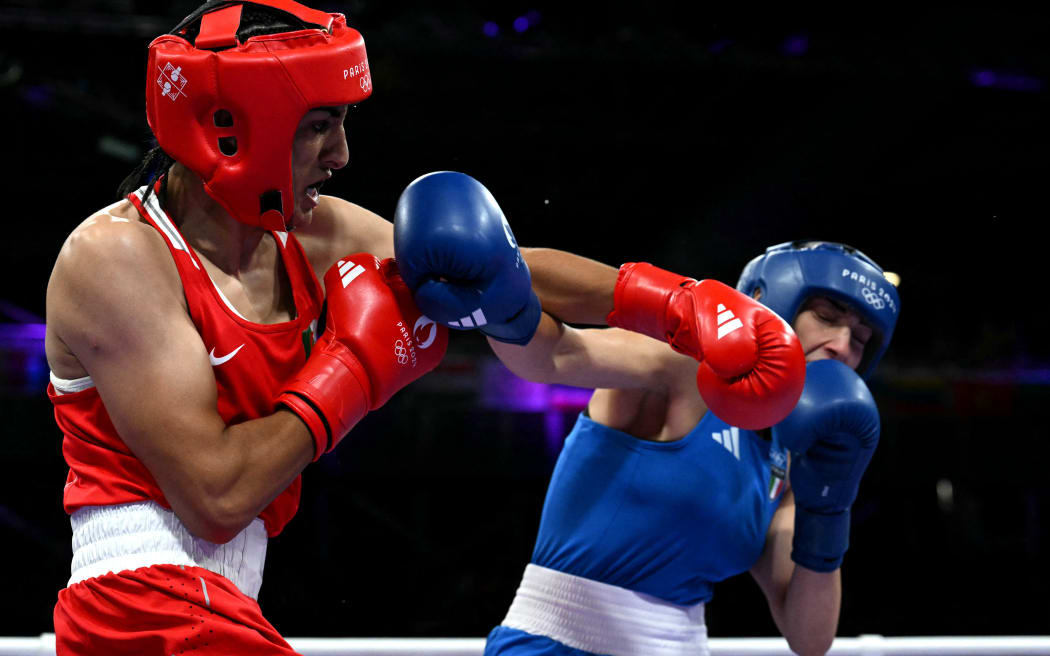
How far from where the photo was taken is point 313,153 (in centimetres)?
155

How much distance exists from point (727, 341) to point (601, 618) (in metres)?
0.69

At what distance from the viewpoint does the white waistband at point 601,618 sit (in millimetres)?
2021

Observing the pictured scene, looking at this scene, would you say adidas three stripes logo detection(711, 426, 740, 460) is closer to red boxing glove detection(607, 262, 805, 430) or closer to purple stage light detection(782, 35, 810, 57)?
red boxing glove detection(607, 262, 805, 430)

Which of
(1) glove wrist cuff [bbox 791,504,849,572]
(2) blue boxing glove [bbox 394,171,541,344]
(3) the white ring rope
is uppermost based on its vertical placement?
(2) blue boxing glove [bbox 394,171,541,344]

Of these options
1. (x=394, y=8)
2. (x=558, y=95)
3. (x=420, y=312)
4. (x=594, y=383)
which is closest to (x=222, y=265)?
(x=420, y=312)

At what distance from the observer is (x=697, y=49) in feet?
19.2

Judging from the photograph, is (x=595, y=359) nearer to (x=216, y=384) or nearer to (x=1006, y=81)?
(x=216, y=384)

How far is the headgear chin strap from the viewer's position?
4.77 feet

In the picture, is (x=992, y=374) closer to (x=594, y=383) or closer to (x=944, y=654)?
(x=944, y=654)

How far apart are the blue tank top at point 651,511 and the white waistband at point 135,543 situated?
0.80 metres

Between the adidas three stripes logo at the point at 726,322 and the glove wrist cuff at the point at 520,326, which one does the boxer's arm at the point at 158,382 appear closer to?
the glove wrist cuff at the point at 520,326

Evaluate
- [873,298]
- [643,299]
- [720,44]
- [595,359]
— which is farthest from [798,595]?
[720,44]

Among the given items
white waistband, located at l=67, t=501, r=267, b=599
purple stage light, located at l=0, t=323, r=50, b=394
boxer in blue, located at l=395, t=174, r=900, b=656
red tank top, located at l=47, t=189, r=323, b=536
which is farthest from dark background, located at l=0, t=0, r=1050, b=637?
white waistband, located at l=67, t=501, r=267, b=599

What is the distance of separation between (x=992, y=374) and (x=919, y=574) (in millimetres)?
1424
